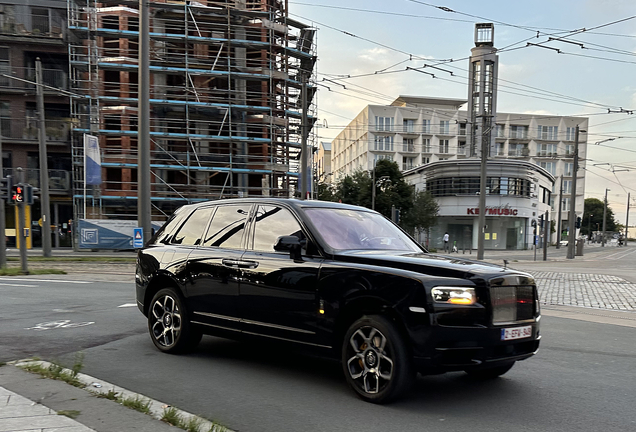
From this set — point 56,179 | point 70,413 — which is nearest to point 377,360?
point 70,413

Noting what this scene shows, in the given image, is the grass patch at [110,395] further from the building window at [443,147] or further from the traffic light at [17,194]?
the building window at [443,147]

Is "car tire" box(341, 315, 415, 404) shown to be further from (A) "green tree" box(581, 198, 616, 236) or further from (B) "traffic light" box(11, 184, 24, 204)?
(A) "green tree" box(581, 198, 616, 236)

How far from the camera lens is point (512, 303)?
4.44m

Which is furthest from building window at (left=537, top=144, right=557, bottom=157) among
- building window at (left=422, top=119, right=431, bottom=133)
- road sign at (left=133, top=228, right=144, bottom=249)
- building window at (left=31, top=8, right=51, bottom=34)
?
road sign at (left=133, top=228, right=144, bottom=249)

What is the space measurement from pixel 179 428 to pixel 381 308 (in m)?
1.82

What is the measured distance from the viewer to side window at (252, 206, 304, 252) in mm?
5324

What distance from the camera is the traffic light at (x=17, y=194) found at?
17.2m

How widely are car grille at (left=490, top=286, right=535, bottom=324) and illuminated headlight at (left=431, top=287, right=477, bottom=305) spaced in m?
0.21

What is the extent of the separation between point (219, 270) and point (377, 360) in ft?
6.86

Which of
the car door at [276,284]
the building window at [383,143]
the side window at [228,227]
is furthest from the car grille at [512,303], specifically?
the building window at [383,143]

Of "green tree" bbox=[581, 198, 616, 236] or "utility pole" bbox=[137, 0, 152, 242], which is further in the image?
"green tree" bbox=[581, 198, 616, 236]

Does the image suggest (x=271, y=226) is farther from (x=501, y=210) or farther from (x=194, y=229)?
(x=501, y=210)

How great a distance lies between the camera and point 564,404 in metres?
4.48

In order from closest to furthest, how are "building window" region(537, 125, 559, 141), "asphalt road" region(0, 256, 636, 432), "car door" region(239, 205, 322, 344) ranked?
"asphalt road" region(0, 256, 636, 432) < "car door" region(239, 205, 322, 344) < "building window" region(537, 125, 559, 141)
